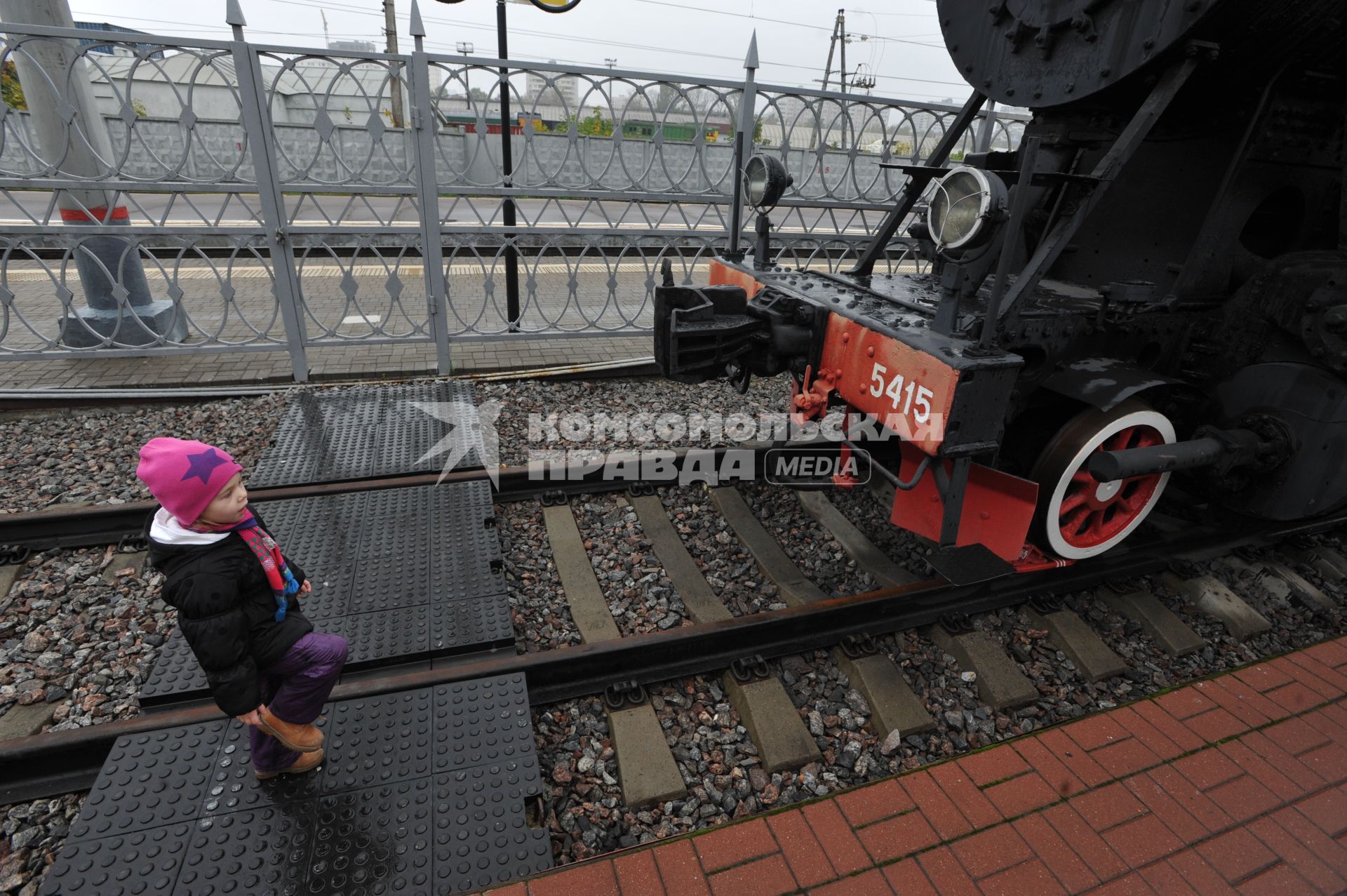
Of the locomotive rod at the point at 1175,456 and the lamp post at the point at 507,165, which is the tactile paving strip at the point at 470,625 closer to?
the locomotive rod at the point at 1175,456

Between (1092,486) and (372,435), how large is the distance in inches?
160

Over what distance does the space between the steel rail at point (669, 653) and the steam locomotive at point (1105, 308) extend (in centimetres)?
27

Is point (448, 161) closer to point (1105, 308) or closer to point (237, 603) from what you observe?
point (237, 603)

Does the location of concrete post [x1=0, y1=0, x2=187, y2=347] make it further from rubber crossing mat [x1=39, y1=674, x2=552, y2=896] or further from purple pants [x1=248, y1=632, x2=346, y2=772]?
purple pants [x1=248, y1=632, x2=346, y2=772]

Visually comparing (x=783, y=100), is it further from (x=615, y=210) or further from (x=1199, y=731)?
(x=615, y=210)

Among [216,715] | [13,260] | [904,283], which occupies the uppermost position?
[904,283]

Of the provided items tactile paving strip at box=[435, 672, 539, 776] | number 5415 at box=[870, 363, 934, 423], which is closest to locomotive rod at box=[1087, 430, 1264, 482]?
number 5415 at box=[870, 363, 934, 423]

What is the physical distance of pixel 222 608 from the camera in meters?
1.77

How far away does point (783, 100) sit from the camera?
19.0 feet

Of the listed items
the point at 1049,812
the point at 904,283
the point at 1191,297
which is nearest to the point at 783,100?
the point at 904,283

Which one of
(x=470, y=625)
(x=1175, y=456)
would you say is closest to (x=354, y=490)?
(x=470, y=625)

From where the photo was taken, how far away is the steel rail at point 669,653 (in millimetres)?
2195

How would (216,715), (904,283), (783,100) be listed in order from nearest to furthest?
(216,715) < (904,283) < (783,100)

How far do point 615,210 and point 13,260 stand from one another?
1110cm
